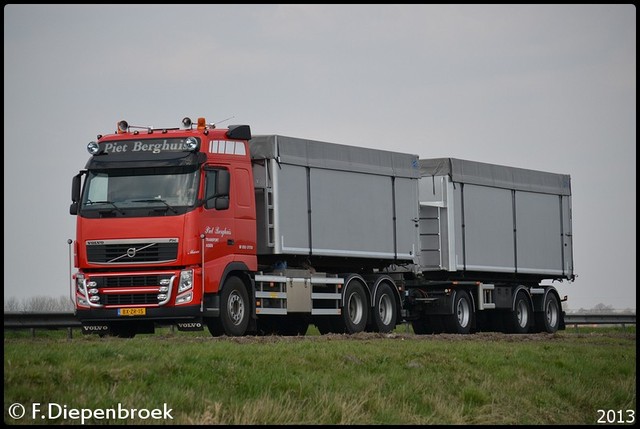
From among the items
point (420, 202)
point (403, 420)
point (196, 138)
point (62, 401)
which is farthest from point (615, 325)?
point (62, 401)

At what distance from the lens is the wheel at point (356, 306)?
90.1 ft

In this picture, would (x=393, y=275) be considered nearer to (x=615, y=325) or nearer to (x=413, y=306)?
(x=413, y=306)

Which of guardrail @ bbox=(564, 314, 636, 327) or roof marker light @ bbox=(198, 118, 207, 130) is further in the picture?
guardrail @ bbox=(564, 314, 636, 327)

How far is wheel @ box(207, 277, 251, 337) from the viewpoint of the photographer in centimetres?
2364

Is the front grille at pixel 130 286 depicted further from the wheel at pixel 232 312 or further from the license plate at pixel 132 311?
the wheel at pixel 232 312

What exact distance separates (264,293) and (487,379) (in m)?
6.65

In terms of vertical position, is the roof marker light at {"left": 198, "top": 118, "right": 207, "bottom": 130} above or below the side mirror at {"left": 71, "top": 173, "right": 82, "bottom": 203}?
above

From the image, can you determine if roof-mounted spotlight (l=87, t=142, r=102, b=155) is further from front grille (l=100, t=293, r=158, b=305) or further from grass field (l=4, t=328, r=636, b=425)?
grass field (l=4, t=328, r=636, b=425)

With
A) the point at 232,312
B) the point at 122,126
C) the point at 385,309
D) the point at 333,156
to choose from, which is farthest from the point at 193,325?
the point at 385,309

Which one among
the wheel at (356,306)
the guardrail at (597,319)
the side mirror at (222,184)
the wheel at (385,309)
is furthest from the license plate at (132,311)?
the guardrail at (597,319)

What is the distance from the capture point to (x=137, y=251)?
22797 millimetres
